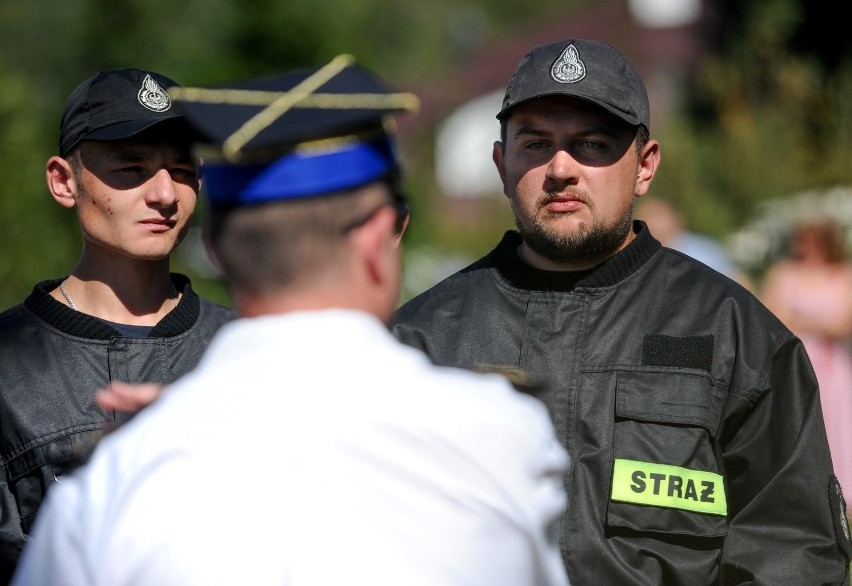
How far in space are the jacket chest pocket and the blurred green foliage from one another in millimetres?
6860

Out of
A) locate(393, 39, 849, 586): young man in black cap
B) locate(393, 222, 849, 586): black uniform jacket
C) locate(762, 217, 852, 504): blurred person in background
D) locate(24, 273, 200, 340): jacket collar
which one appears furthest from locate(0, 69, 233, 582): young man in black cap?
locate(762, 217, 852, 504): blurred person in background

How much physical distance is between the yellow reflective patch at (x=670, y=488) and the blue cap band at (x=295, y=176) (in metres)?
1.48

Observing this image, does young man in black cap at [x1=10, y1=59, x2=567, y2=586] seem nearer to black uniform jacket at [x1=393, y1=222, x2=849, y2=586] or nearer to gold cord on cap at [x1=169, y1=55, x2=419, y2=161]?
gold cord on cap at [x1=169, y1=55, x2=419, y2=161]

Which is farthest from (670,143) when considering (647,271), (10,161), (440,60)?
(440,60)

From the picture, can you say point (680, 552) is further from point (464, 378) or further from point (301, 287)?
point (301, 287)

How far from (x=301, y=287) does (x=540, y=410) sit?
1.50 ft

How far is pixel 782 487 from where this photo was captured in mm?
3162

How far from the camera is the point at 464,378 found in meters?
1.97

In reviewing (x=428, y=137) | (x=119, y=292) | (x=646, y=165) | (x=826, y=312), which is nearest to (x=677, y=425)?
(x=646, y=165)

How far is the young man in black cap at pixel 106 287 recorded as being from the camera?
3510 mm

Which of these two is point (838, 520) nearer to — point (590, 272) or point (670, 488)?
point (670, 488)

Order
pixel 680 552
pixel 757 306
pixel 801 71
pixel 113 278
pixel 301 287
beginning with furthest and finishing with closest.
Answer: pixel 801 71
pixel 113 278
pixel 757 306
pixel 680 552
pixel 301 287

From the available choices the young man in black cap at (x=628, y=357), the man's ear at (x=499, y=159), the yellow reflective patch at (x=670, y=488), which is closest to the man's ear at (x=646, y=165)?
the young man in black cap at (x=628, y=357)

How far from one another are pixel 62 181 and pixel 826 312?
529 cm
